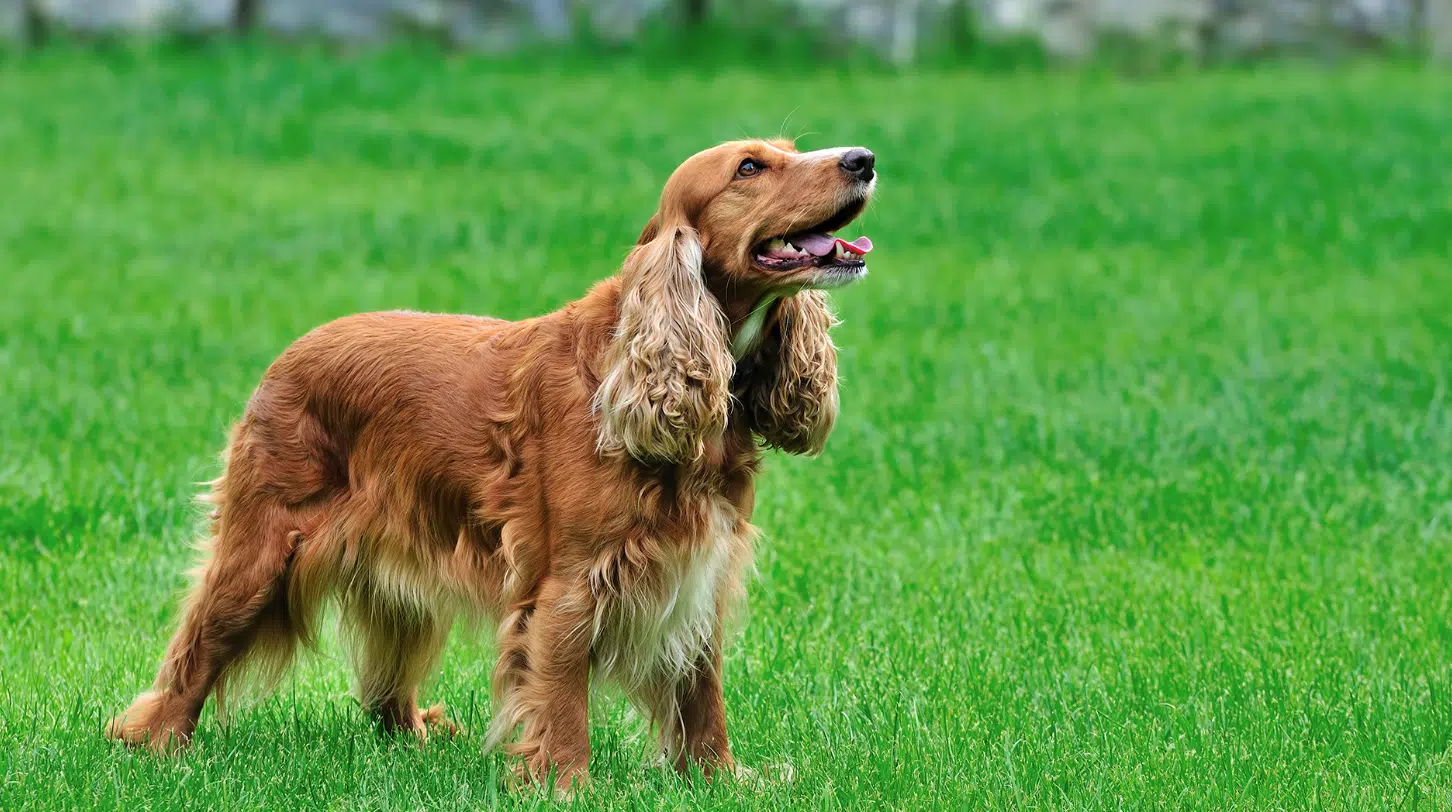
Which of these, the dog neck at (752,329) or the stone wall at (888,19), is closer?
the dog neck at (752,329)

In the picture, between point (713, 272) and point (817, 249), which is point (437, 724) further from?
point (817, 249)

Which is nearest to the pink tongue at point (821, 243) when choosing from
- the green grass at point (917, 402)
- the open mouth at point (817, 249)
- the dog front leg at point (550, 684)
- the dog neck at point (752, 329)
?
the open mouth at point (817, 249)

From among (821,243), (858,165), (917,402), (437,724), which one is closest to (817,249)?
(821,243)

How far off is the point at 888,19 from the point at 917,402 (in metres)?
12.6

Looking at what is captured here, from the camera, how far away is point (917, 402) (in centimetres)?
869

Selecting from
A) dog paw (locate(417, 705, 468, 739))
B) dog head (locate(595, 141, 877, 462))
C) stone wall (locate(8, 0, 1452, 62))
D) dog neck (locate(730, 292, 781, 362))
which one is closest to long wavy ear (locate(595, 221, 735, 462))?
dog head (locate(595, 141, 877, 462))

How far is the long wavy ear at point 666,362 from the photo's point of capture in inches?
161

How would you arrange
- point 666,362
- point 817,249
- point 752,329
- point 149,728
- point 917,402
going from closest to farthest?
point 666,362
point 817,249
point 752,329
point 149,728
point 917,402

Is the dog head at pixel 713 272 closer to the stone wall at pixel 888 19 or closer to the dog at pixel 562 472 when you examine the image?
the dog at pixel 562 472

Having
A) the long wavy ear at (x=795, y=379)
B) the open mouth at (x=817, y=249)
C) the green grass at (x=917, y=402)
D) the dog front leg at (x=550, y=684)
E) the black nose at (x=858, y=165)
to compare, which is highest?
the black nose at (x=858, y=165)

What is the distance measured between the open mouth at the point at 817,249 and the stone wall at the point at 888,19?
53.1 feet

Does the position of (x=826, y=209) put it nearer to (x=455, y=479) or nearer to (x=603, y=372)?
(x=603, y=372)

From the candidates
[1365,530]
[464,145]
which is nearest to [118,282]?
[464,145]

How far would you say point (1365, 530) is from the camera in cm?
679
